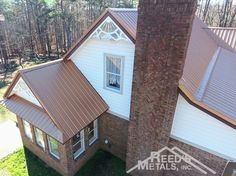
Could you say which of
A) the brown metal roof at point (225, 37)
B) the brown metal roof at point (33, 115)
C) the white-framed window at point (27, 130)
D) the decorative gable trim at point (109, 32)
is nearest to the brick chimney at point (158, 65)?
the decorative gable trim at point (109, 32)

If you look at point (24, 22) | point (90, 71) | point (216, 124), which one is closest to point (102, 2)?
point (24, 22)

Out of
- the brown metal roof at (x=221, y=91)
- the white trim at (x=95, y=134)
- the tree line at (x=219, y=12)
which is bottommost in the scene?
the white trim at (x=95, y=134)

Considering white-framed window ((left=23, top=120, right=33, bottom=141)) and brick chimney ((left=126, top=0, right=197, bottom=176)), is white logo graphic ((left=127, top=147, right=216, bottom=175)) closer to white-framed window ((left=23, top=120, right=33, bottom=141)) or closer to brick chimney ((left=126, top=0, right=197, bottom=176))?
brick chimney ((left=126, top=0, right=197, bottom=176))

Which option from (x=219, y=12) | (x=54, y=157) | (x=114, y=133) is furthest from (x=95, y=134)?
(x=219, y=12)

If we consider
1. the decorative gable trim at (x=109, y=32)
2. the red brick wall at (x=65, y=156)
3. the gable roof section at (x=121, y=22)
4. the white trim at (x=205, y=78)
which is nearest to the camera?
the white trim at (x=205, y=78)

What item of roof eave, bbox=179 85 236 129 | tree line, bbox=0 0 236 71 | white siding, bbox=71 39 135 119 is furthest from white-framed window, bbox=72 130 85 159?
tree line, bbox=0 0 236 71

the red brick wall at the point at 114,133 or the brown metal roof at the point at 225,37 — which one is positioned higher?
the brown metal roof at the point at 225,37

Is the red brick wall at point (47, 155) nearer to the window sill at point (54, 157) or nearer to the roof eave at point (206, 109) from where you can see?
the window sill at point (54, 157)
